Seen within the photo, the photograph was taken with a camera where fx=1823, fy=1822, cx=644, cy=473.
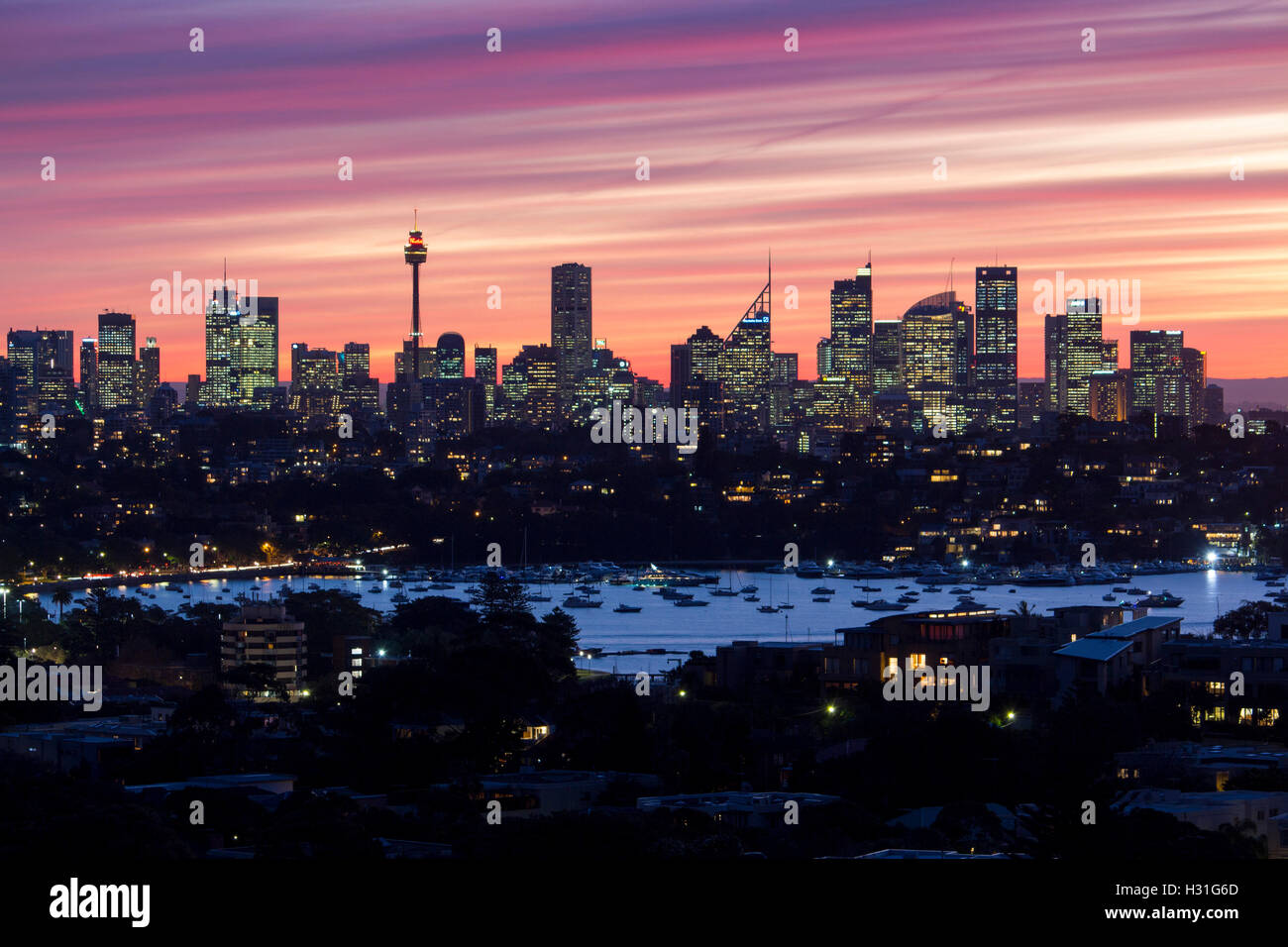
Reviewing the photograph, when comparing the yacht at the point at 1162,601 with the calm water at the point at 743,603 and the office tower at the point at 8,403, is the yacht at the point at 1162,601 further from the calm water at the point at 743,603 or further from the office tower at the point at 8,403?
the office tower at the point at 8,403

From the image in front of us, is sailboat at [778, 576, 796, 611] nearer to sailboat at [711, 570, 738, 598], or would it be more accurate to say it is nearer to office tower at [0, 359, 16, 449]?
sailboat at [711, 570, 738, 598]

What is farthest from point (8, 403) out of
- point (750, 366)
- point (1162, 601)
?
point (1162, 601)

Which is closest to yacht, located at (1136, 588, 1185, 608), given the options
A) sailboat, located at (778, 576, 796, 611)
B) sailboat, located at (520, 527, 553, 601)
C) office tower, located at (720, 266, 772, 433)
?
sailboat, located at (778, 576, 796, 611)

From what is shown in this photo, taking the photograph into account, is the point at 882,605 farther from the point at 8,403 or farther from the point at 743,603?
the point at 8,403

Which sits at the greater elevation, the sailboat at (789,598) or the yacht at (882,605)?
the yacht at (882,605)

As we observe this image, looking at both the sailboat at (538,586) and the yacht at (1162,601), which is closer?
the yacht at (1162,601)

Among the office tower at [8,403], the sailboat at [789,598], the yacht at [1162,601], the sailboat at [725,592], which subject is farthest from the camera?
the office tower at [8,403]

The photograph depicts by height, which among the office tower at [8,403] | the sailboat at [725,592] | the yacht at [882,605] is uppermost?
the office tower at [8,403]

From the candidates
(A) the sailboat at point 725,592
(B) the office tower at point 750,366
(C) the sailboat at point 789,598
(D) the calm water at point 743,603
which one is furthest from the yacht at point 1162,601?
(B) the office tower at point 750,366

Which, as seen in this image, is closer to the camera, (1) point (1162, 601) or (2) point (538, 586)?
(1) point (1162, 601)

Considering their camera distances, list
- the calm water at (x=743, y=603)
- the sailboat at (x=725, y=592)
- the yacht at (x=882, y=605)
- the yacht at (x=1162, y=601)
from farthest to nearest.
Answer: the sailboat at (x=725, y=592) < the yacht at (x=882, y=605) < the yacht at (x=1162, y=601) < the calm water at (x=743, y=603)
